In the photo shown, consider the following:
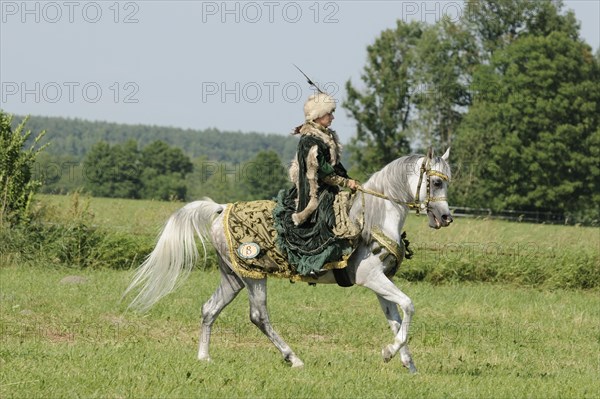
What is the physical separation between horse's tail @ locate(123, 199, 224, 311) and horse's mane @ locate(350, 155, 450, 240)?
5.49ft

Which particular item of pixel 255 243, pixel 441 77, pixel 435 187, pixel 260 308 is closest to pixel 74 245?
pixel 260 308

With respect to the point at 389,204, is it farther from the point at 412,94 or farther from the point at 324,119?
the point at 412,94

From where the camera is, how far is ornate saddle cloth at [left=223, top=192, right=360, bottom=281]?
33.4 ft

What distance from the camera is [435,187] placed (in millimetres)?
9789

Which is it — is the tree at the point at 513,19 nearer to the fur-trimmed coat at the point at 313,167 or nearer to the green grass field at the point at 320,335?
the green grass field at the point at 320,335

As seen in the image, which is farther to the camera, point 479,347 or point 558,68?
point 558,68

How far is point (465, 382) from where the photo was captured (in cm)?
931

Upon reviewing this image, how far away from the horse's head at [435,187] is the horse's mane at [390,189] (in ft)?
0.03

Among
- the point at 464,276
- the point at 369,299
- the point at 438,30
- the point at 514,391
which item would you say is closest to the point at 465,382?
the point at 514,391

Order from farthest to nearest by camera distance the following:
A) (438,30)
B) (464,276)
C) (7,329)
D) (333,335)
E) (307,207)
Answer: (438,30)
(464,276)
(333,335)
(7,329)
(307,207)

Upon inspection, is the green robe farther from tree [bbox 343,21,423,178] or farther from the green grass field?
tree [bbox 343,21,423,178]

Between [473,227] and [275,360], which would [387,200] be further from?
[473,227]

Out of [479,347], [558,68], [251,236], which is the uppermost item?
[558,68]

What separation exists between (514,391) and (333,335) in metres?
4.80
